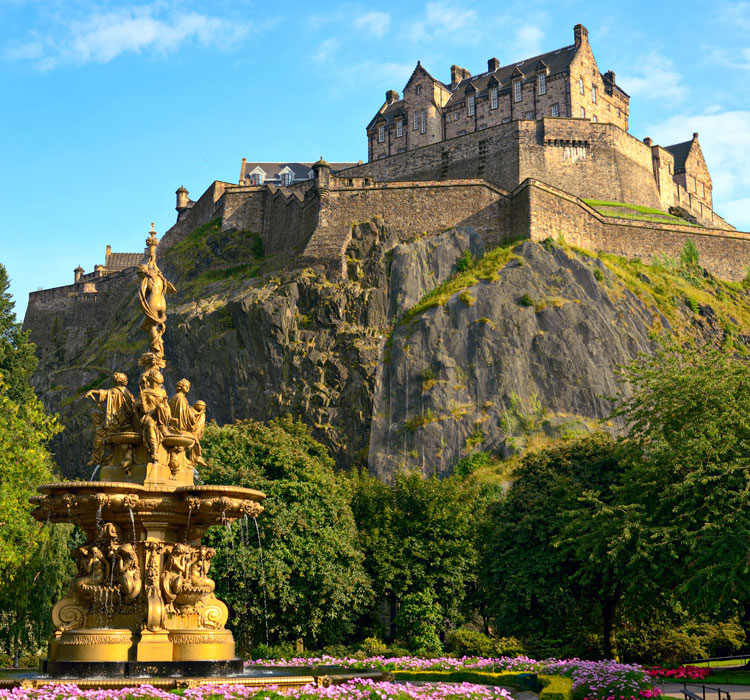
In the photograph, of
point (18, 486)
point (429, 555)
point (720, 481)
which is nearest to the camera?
point (720, 481)

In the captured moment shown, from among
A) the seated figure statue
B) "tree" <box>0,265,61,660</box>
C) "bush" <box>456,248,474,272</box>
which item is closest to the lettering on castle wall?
"bush" <box>456,248,474,272</box>

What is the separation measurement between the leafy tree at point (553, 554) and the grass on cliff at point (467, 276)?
25.0 m

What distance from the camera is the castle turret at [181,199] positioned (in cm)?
8244

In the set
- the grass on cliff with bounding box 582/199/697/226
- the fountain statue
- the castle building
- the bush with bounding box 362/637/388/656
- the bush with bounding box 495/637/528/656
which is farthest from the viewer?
the castle building

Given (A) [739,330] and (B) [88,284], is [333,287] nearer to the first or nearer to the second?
(A) [739,330]

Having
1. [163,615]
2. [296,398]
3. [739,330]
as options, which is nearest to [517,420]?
[296,398]

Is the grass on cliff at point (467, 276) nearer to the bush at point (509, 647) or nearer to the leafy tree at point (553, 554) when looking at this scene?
Answer: the leafy tree at point (553, 554)

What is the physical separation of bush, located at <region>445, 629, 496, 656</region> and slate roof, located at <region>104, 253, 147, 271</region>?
77.7 metres

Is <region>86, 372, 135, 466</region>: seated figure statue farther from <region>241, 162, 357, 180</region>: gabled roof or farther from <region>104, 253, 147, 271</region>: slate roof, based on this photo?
<region>104, 253, 147, 271</region>: slate roof

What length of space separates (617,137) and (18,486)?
59.1m

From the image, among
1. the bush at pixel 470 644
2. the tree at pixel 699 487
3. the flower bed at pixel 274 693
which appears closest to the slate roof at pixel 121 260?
the bush at pixel 470 644

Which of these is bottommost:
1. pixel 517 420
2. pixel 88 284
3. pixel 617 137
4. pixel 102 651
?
pixel 102 651

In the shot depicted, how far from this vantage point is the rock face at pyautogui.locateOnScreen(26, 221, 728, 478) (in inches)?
2159

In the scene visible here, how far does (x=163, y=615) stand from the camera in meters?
16.5
